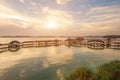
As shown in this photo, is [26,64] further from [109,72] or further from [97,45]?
[97,45]

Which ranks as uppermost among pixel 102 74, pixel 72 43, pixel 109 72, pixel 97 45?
pixel 109 72

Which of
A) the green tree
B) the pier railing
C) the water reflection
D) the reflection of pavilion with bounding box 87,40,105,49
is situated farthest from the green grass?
the pier railing

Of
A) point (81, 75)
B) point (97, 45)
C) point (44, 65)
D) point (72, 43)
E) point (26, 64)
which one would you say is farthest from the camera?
point (72, 43)

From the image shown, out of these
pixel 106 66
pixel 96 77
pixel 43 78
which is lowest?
pixel 43 78

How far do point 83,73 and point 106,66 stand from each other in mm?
1348

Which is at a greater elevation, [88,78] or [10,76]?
[88,78]

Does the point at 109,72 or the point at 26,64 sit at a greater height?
the point at 109,72

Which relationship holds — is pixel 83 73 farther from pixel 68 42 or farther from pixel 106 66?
pixel 68 42

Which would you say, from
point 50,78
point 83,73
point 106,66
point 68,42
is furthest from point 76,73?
point 68,42

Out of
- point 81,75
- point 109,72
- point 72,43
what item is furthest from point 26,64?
point 72,43

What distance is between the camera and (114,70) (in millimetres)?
8602

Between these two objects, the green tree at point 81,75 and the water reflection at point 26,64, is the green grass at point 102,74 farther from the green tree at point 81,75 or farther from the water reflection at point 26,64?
the water reflection at point 26,64

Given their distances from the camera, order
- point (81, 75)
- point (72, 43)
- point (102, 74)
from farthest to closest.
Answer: point (72, 43) → point (102, 74) → point (81, 75)

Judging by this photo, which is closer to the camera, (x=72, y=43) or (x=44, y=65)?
(x=44, y=65)
